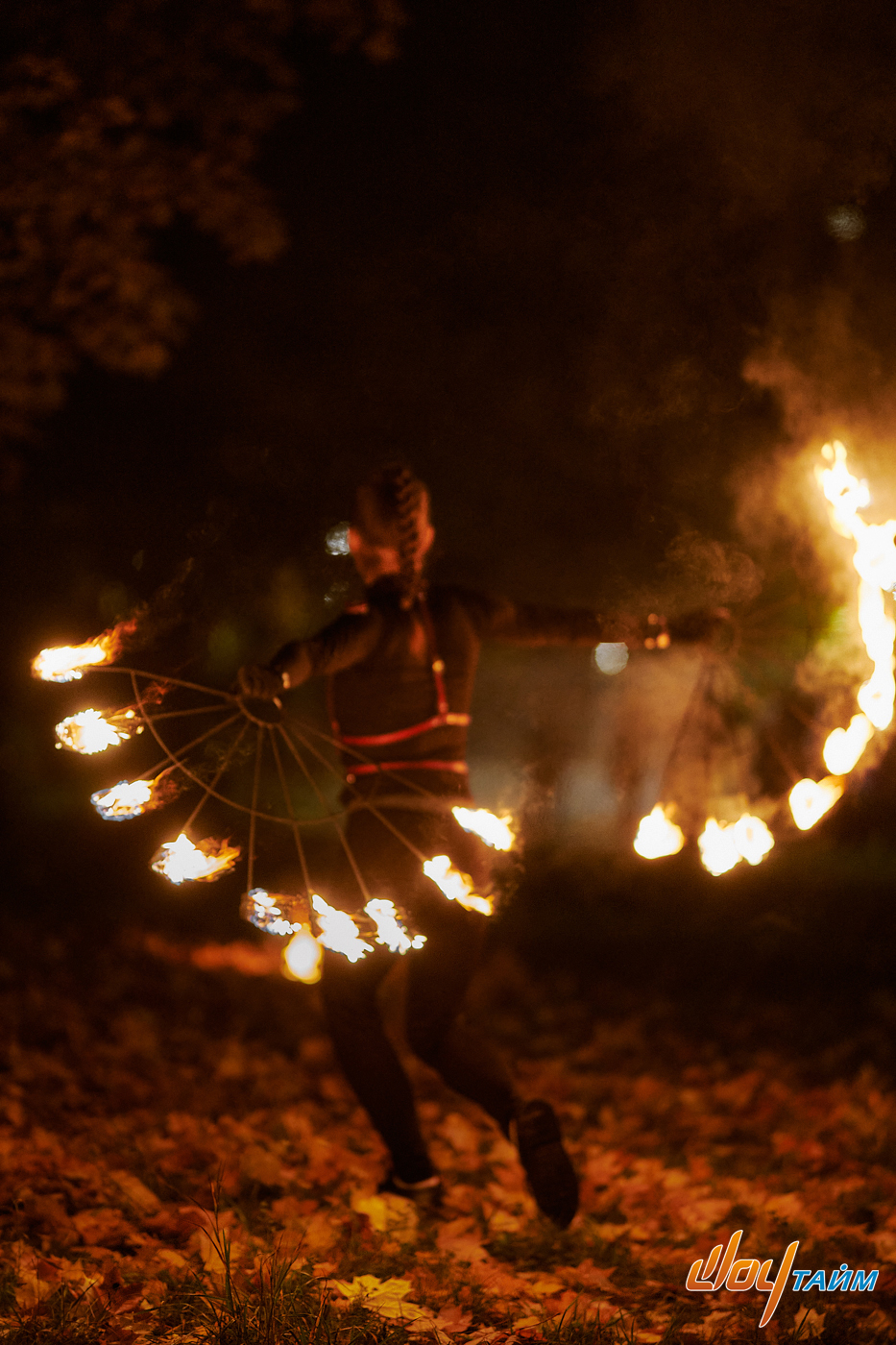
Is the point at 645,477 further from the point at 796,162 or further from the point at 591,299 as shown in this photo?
the point at 796,162

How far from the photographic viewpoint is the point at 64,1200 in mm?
A: 3844

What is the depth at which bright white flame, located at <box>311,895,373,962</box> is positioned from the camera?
3.18 m

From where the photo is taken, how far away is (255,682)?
3164 millimetres

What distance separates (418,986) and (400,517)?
156 cm

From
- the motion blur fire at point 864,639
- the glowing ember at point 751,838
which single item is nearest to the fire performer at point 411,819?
the glowing ember at point 751,838

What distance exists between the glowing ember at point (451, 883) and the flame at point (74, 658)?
1204 millimetres

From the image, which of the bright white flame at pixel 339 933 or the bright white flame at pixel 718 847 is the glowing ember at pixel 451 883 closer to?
the bright white flame at pixel 339 933

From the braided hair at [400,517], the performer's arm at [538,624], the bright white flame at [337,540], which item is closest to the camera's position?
the braided hair at [400,517]

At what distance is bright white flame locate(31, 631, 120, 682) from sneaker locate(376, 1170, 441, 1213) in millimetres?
2075

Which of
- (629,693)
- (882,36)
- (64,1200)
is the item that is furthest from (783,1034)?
(882,36)

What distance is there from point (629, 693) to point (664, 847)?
118 inches

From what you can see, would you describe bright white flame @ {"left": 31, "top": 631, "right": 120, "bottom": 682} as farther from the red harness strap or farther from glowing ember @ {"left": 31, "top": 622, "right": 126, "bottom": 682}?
the red harness strap

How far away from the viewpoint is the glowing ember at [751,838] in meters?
4.20

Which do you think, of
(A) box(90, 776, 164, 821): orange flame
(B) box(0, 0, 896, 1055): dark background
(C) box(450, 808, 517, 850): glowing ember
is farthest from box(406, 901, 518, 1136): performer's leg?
(B) box(0, 0, 896, 1055): dark background
